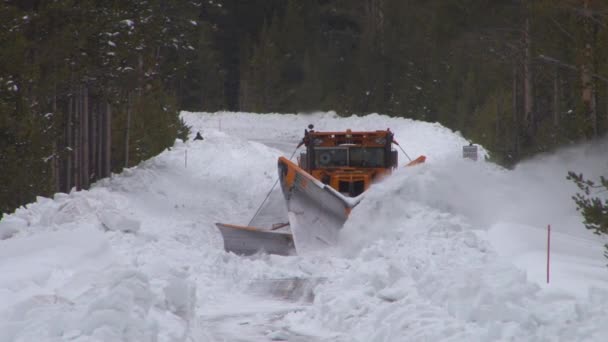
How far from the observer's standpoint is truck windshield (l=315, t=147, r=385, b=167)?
18250mm

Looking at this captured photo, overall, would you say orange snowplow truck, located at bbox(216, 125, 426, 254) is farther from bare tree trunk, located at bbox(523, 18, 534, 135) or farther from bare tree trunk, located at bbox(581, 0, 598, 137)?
bare tree trunk, located at bbox(523, 18, 534, 135)

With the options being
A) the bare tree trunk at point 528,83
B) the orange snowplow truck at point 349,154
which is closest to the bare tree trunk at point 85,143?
the orange snowplow truck at point 349,154

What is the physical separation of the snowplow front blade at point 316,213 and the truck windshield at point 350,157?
2.26 metres

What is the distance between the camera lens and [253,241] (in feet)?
49.7

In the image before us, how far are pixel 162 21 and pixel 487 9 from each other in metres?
10.6

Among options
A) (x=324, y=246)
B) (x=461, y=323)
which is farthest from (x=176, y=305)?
(x=324, y=246)

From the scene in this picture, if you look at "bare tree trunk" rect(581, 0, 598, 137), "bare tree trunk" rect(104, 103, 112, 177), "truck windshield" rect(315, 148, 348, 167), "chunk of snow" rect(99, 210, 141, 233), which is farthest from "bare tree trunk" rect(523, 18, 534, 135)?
"chunk of snow" rect(99, 210, 141, 233)

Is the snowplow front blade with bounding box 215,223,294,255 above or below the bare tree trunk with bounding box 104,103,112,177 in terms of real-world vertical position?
below

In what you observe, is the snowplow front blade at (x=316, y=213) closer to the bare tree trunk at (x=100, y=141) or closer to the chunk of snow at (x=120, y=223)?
the chunk of snow at (x=120, y=223)

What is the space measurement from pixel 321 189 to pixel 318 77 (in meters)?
38.6

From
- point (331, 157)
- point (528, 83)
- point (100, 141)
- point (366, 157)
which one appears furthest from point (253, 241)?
point (528, 83)

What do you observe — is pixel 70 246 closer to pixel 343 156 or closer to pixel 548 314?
pixel 548 314

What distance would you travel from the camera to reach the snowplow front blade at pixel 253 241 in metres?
15.1

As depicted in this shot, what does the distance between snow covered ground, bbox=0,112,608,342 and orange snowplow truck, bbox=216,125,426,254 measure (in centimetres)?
47
